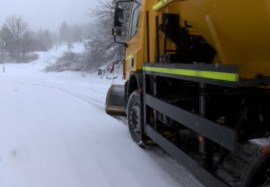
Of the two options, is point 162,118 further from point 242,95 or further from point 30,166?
point 30,166

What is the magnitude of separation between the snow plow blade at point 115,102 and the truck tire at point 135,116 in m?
1.38

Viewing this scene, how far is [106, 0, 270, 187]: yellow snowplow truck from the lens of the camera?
2830mm

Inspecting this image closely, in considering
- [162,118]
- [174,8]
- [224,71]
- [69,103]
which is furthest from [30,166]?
[69,103]

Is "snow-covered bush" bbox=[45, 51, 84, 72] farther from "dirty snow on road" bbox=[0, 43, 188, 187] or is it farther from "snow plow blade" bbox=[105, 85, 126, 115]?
"snow plow blade" bbox=[105, 85, 126, 115]

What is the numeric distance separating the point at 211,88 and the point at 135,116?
2502 mm

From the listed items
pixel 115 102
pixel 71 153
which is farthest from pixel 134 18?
pixel 71 153

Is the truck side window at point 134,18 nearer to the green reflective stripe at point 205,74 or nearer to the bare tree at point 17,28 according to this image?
the green reflective stripe at point 205,74

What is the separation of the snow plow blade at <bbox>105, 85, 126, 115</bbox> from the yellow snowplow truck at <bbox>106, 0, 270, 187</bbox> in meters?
2.10

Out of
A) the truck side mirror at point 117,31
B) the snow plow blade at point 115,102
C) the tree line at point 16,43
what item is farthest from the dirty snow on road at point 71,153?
the tree line at point 16,43

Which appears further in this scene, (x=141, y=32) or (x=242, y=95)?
(x=141, y=32)

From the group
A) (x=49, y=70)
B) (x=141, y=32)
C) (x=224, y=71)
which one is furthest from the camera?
(x=49, y=70)

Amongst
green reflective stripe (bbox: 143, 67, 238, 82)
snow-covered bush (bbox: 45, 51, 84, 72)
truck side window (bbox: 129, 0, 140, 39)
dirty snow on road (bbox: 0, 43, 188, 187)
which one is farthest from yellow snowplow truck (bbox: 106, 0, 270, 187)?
snow-covered bush (bbox: 45, 51, 84, 72)

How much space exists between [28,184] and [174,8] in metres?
2.47

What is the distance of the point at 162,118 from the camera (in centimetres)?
454
